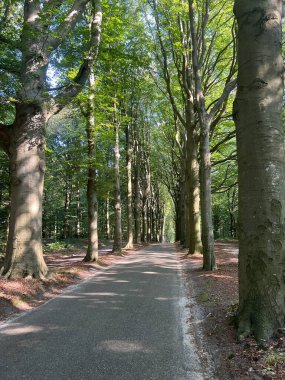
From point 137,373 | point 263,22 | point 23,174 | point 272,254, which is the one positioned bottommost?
point 137,373

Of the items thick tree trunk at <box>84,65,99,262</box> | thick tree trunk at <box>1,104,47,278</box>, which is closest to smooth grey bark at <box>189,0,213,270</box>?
thick tree trunk at <box>84,65,99,262</box>

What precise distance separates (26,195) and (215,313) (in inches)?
235

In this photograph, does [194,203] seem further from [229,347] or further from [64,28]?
[229,347]

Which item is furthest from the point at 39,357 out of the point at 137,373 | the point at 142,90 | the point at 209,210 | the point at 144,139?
the point at 144,139

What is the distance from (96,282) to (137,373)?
6.38 meters


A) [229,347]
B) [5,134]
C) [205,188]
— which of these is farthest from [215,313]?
[5,134]

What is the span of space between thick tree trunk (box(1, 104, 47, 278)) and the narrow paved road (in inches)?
62.0

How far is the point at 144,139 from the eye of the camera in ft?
111

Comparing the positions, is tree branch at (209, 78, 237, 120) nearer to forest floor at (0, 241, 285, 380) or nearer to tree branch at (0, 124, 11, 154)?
forest floor at (0, 241, 285, 380)

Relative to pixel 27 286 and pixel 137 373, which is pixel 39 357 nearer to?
pixel 137 373

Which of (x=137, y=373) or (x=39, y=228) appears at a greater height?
(x=39, y=228)

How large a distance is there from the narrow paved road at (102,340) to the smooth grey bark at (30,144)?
173cm

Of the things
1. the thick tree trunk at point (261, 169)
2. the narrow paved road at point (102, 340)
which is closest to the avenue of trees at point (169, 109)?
the thick tree trunk at point (261, 169)

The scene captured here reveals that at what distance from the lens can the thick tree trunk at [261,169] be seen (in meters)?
4.25
